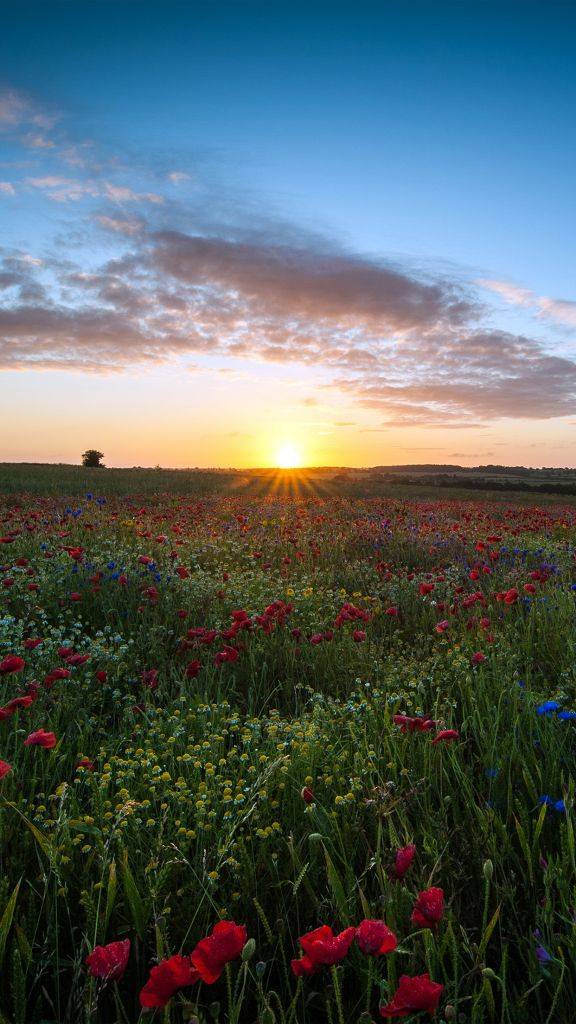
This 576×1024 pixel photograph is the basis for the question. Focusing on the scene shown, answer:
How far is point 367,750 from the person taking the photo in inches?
125

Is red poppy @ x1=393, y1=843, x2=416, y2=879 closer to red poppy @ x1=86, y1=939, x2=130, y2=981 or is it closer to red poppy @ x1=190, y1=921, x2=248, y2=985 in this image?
red poppy @ x1=190, y1=921, x2=248, y2=985

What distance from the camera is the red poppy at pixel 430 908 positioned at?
63.9 inches

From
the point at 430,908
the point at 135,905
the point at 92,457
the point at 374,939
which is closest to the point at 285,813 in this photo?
the point at 135,905

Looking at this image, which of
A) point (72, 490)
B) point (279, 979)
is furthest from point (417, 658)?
point (72, 490)

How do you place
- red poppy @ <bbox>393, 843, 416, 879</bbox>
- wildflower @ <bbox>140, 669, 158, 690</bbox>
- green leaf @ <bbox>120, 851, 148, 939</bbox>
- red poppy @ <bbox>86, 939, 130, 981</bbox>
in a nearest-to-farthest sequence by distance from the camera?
red poppy @ <bbox>86, 939, 130, 981</bbox>
red poppy @ <bbox>393, 843, 416, 879</bbox>
green leaf @ <bbox>120, 851, 148, 939</bbox>
wildflower @ <bbox>140, 669, 158, 690</bbox>

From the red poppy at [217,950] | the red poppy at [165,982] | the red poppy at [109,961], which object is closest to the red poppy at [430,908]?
the red poppy at [217,950]

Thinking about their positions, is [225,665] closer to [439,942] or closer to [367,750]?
[367,750]

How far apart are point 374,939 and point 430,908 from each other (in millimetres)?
231

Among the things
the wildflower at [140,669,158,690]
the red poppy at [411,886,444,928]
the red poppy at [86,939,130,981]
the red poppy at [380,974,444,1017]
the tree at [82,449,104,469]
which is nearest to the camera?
the red poppy at [380,974,444,1017]

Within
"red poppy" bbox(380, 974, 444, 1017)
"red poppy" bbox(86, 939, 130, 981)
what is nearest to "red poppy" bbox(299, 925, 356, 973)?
"red poppy" bbox(380, 974, 444, 1017)

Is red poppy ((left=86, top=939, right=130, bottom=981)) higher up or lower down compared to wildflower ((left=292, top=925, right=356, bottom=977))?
lower down

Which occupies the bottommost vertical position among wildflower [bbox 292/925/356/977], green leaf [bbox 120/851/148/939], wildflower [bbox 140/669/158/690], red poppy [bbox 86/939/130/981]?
green leaf [bbox 120/851/148/939]

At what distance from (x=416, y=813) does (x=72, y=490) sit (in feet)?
59.5

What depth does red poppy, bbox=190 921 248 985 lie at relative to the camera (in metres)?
1.38
